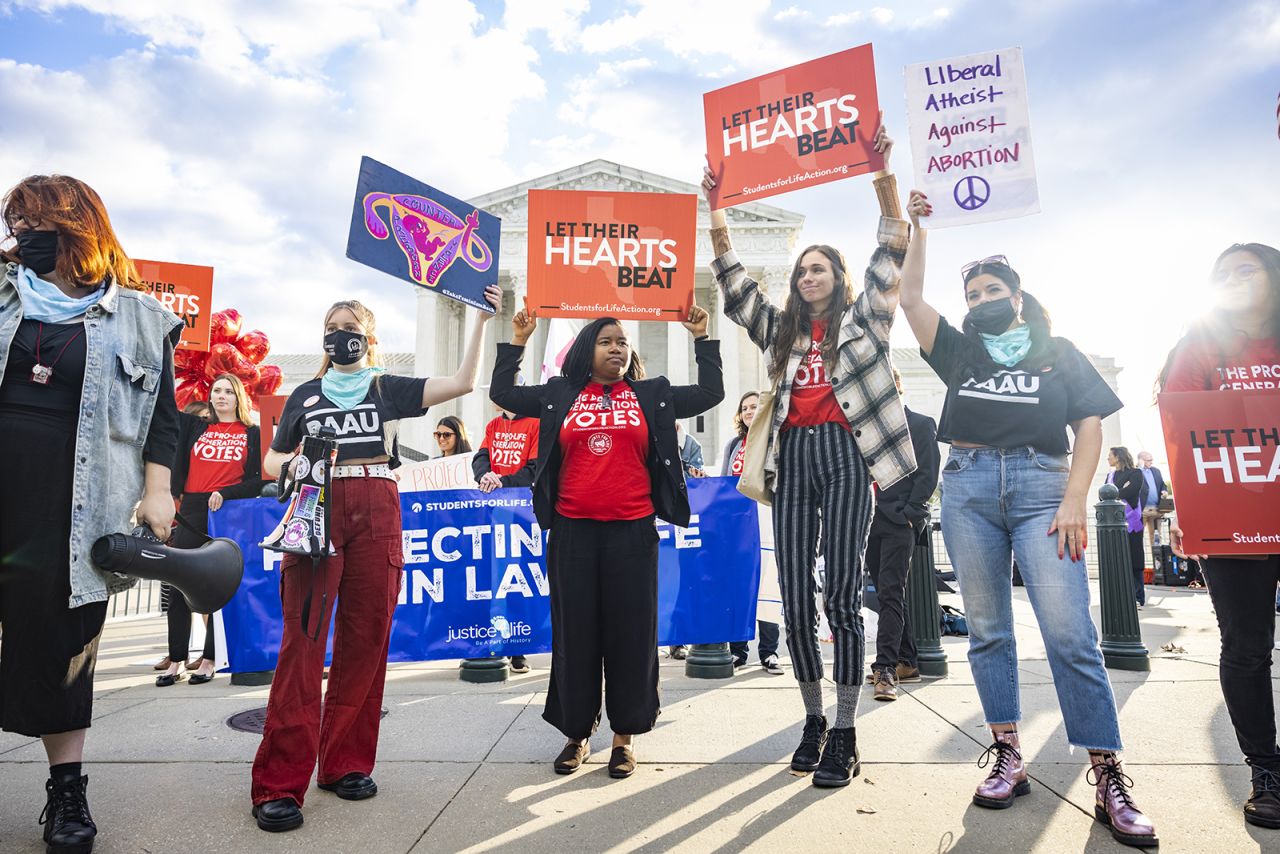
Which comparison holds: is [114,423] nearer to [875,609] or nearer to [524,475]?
[524,475]

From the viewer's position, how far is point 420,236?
3.94 meters

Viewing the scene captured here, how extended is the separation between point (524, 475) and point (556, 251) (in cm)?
264

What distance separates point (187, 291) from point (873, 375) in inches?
217

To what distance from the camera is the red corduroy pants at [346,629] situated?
9.71ft

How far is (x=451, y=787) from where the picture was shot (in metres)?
3.12

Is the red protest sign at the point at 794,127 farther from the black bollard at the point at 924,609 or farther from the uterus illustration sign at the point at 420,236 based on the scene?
the black bollard at the point at 924,609

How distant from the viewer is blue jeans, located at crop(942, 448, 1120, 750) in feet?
9.25

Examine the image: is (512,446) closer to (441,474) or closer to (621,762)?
(441,474)

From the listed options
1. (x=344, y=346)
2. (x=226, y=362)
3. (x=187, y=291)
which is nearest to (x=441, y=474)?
(x=226, y=362)

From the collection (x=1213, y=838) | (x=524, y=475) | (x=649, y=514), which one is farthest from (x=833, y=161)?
(x=524, y=475)

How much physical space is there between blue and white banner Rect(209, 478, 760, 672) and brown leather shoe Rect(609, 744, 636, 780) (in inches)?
74.9

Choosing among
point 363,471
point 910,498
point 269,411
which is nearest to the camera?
point 363,471

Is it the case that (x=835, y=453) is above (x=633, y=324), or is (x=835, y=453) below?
below

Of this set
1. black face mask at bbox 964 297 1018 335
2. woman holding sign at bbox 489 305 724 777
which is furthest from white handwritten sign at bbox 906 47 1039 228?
woman holding sign at bbox 489 305 724 777
